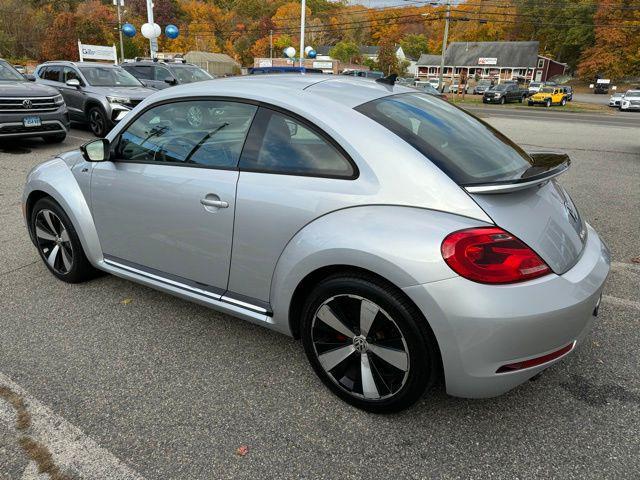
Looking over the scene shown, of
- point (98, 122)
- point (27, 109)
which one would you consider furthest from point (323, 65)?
point (27, 109)

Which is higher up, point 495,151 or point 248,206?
point 495,151

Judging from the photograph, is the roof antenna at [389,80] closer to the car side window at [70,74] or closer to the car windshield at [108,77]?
the car windshield at [108,77]

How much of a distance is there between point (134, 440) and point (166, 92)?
2086 mm

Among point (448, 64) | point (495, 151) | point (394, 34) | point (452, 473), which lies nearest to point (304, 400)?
point (452, 473)

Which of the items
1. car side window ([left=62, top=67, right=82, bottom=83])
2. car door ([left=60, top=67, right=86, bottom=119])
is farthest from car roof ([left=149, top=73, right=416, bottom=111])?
car side window ([left=62, top=67, right=82, bottom=83])

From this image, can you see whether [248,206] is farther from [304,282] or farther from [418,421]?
[418,421]

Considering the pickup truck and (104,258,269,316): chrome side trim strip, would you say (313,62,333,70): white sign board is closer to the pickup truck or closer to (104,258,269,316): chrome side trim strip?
the pickup truck

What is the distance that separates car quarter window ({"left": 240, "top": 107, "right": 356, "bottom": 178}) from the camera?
7.82 feet

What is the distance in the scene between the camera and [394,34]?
12106 cm

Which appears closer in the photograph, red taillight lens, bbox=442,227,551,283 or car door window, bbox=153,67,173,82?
red taillight lens, bbox=442,227,551,283

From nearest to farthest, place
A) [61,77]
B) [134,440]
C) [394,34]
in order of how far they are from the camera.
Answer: [134,440]
[61,77]
[394,34]

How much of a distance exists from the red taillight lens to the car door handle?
1223 millimetres

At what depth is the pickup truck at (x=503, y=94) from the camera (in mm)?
38188

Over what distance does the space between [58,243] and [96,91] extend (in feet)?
28.6
